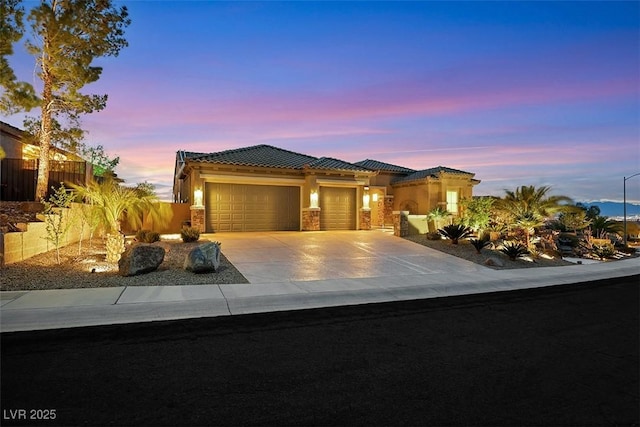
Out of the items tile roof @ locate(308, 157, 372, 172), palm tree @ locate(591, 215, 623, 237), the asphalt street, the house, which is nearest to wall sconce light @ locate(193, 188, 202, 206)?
the house

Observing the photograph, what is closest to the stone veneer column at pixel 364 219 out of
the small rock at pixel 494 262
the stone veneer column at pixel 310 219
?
the stone veneer column at pixel 310 219

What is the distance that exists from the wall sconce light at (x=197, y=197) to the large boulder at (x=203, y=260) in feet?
29.4

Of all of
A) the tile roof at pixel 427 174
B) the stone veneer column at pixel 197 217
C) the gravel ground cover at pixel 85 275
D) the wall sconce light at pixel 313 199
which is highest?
the tile roof at pixel 427 174

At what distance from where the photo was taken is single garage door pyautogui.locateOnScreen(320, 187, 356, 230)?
20781 millimetres

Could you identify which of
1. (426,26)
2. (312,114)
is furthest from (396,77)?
(312,114)

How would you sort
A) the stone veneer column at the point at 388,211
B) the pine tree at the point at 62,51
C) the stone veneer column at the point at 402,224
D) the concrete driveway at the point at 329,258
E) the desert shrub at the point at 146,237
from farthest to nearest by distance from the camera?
the stone veneer column at the point at 388,211 < the stone veneer column at the point at 402,224 < the desert shrub at the point at 146,237 < the pine tree at the point at 62,51 < the concrete driveway at the point at 329,258

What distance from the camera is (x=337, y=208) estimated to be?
21.2 metres

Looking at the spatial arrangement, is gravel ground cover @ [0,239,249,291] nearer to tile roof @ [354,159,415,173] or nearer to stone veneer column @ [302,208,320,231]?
stone veneer column @ [302,208,320,231]

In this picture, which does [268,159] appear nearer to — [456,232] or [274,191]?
[274,191]

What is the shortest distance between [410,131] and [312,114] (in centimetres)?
761

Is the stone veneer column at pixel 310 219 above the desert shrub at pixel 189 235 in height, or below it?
above

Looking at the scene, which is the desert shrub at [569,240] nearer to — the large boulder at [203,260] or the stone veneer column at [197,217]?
the large boulder at [203,260]

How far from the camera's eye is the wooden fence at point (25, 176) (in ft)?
46.5

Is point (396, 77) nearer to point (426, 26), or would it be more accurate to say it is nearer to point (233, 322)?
point (426, 26)
